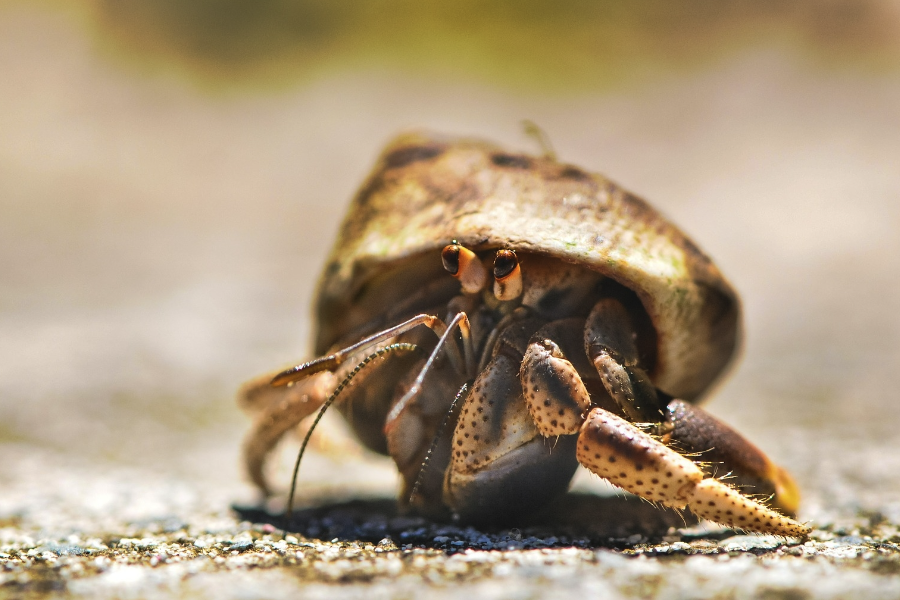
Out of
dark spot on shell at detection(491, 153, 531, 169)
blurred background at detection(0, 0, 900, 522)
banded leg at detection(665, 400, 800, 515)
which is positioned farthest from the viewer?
blurred background at detection(0, 0, 900, 522)

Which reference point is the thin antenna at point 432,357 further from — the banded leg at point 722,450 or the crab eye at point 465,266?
the banded leg at point 722,450

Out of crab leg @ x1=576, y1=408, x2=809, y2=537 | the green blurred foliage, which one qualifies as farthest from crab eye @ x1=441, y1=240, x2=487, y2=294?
the green blurred foliage

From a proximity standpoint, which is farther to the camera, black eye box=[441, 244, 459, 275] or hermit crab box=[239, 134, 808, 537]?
black eye box=[441, 244, 459, 275]

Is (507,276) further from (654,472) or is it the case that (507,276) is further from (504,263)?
(654,472)

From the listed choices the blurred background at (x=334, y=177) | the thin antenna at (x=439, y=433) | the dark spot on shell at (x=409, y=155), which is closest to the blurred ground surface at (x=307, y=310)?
the blurred background at (x=334, y=177)

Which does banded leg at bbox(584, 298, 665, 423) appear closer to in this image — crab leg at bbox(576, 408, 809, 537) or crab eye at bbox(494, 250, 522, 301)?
crab leg at bbox(576, 408, 809, 537)

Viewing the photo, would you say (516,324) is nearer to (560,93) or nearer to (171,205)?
(171,205)

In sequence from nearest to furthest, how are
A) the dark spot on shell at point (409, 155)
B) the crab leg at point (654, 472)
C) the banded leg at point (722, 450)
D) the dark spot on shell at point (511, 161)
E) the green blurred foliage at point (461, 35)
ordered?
the crab leg at point (654, 472)
the banded leg at point (722, 450)
the dark spot on shell at point (511, 161)
the dark spot on shell at point (409, 155)
the green blurred foliage at point (461, 35)

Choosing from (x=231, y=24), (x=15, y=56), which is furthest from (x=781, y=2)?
(x=15, y=56)
